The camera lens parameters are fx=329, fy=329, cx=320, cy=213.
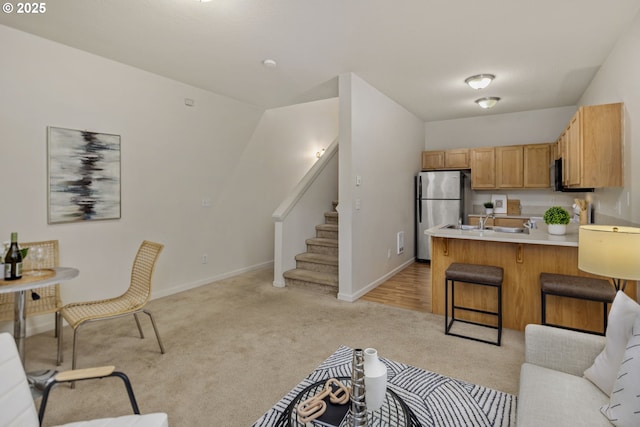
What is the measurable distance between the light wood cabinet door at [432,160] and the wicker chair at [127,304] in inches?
205

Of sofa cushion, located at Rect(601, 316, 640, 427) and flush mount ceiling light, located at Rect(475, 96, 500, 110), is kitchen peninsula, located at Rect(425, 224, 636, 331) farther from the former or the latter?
flush mount ceiling light, located at Rect(475, 96, 500, 110)

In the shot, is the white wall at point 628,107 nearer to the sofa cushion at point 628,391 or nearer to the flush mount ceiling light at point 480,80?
the flush mount ceiling light at point 480,80

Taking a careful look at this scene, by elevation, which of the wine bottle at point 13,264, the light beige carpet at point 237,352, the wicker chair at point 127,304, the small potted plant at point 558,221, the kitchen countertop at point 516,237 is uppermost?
the small potted plant at point 558,221

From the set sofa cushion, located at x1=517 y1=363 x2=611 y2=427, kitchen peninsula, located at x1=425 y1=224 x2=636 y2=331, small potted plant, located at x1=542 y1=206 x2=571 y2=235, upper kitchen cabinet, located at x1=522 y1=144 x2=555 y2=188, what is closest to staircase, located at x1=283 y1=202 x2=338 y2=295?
kitchen peninsula, located at x1=425 y1=224 x2=636 y2=331

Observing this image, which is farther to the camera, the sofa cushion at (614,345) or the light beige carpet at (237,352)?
the light beige carpet at (237,352)

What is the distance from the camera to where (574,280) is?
2.62 metres

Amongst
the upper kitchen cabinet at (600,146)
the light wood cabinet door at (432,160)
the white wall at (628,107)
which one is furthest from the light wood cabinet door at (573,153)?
the light wood cabinet door at (432,160)

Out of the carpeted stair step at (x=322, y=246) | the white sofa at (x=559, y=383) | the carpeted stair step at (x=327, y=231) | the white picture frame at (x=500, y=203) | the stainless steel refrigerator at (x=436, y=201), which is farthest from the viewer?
the white picture frame at (x=500, y=203)

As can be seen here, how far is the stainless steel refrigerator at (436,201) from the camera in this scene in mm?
5840

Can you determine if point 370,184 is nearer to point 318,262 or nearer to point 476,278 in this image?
point 318,262

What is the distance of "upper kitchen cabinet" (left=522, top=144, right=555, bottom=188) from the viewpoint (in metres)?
5.54

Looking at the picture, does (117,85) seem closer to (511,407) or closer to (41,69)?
(41,69)

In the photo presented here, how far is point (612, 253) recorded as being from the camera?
1862 millimetres

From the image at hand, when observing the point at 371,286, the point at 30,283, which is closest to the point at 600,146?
the point at 371,286
